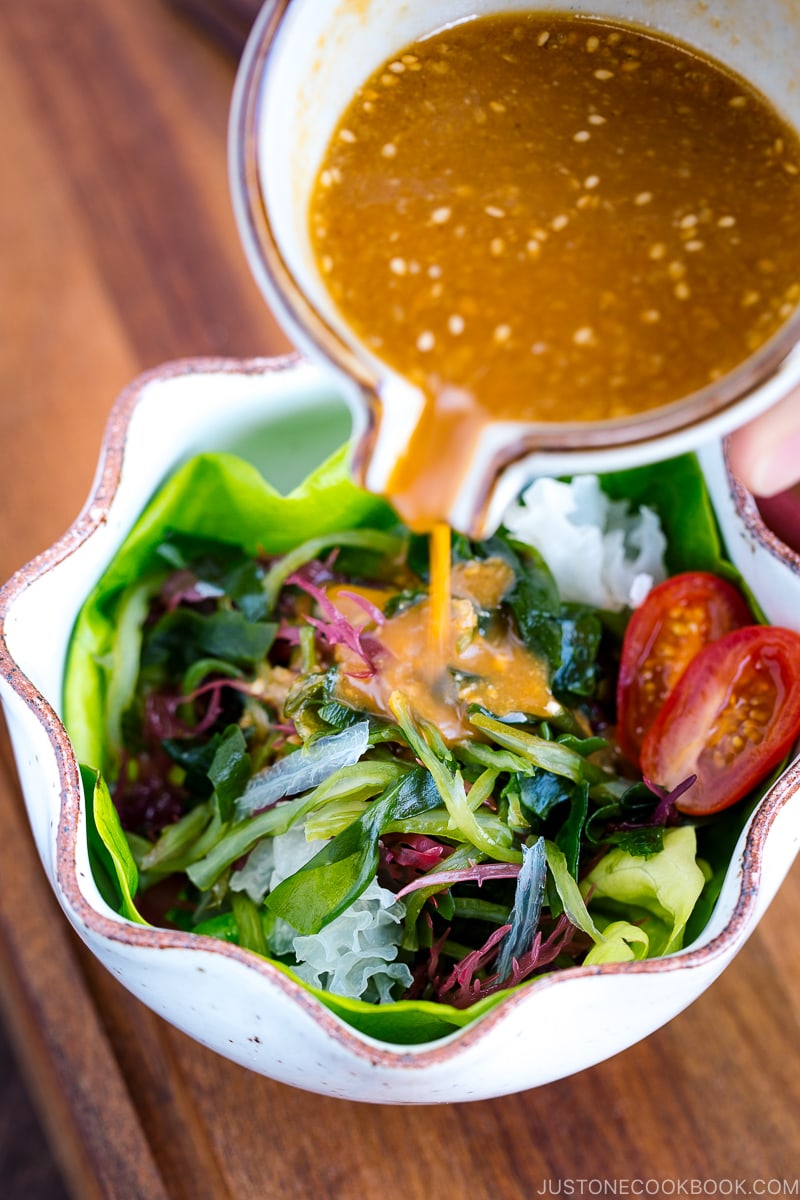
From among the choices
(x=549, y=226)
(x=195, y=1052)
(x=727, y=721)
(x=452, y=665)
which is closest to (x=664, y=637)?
(x=727, y=721)

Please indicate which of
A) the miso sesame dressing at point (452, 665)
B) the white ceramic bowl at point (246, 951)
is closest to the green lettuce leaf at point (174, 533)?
the white ceramic bowl at point (246, 951)

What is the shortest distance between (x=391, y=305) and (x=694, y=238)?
15.4 inches

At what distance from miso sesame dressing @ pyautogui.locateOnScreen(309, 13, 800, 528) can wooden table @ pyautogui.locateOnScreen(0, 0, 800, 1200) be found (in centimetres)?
110

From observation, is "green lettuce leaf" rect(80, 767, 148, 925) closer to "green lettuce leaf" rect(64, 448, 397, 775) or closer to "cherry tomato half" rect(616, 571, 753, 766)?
"green lettuce leaf" rect(64, 448, 397, 775)

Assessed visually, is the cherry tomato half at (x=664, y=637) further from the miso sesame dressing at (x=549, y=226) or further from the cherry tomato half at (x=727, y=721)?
the miso sesame dressing at (x=549, y=226)

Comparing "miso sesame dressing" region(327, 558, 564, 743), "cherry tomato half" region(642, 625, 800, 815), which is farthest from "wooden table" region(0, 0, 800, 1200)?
"miso sesame dressing" region(327, 558, 564, 743)

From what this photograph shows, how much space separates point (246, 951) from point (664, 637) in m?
0.88

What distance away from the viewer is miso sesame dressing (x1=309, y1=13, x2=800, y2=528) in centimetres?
131

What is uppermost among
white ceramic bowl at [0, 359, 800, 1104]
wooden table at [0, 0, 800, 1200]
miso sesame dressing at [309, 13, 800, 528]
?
miso sesame dressing at [309, 13, 800, 528]

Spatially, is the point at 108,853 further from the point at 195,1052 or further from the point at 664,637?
the point at 664,637

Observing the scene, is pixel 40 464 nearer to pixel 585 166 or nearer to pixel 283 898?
pixel 283 898

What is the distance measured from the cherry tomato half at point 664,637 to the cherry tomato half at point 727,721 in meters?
0.07

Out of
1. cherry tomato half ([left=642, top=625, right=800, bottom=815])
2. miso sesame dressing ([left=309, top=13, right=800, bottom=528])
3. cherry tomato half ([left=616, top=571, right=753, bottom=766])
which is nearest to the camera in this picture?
miso sesame dressing ([left=309, top=13, right=800, bottom=528])

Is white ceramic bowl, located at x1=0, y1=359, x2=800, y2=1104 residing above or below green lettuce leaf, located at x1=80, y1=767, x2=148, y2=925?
above
